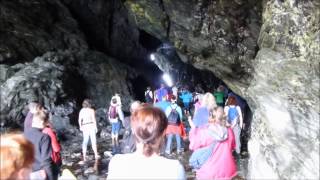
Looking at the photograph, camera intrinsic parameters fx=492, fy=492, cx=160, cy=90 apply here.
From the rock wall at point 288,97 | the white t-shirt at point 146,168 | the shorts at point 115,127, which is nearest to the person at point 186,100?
the shorts at point 115,127

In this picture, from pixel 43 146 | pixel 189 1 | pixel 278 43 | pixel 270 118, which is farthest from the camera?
pixel 189 1

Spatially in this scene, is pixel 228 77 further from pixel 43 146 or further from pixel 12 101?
pixel 43 146

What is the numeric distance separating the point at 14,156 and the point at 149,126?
40.3 inches

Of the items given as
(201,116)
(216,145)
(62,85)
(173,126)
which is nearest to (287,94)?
(201,116)

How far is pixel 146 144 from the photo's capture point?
142 inches

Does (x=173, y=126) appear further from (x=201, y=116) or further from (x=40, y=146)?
(x=40, y=146)

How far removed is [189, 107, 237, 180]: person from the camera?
7.39 meters

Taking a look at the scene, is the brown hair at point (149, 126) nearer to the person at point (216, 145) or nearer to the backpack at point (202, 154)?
the person at point (216, 145)

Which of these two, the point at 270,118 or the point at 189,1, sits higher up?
the point at 189,1

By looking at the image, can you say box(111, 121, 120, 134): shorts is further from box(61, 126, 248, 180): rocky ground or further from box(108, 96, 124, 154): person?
box(61, 126, 248, 180): rocky ground

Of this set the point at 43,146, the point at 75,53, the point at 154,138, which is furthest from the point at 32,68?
the point at 154,138

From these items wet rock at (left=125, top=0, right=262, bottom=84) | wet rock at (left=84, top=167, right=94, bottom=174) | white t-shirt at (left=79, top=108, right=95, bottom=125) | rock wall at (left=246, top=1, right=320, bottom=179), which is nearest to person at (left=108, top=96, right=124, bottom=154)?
white t-shirt at (left=79, top=108, right=95, bottom=125)

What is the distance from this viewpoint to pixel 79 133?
824 inches

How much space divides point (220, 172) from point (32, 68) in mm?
17004
